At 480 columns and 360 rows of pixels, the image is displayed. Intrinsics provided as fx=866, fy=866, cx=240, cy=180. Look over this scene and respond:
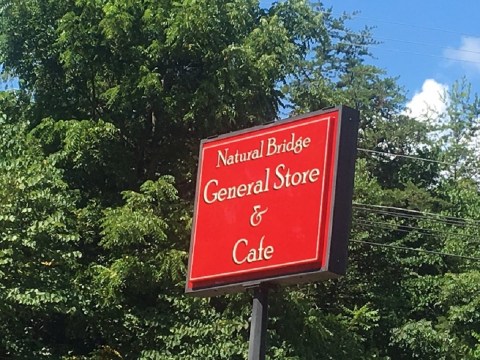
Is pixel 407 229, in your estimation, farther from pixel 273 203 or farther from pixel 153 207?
pixel 273 203

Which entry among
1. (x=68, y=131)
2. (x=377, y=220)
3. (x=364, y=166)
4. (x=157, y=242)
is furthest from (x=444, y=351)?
(x=68, y=131)

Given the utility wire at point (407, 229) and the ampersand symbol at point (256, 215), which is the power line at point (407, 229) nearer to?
the utility wire at point (407, 229)

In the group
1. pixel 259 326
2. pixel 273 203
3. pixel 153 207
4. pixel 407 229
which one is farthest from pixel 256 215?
pixel 407 229

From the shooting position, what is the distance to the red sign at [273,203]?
8.74 m

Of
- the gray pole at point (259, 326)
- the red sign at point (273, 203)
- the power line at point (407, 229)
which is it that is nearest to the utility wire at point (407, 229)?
the power line at point (407, 229)

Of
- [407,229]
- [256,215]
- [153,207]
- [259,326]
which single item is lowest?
[259,326]

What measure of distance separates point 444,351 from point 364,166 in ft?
19.8

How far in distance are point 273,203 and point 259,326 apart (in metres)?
1.29

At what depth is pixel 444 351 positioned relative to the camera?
67.4 ft

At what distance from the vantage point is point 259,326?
891 cm

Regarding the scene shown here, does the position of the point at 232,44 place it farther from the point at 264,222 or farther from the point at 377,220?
the point at 264,222

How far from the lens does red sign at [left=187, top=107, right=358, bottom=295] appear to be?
8.74m

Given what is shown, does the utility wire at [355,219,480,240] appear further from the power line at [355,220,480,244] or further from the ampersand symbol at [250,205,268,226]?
the ampersand symbol at [250,205,268,226]

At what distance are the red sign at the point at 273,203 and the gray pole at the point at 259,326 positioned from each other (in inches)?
7.2
